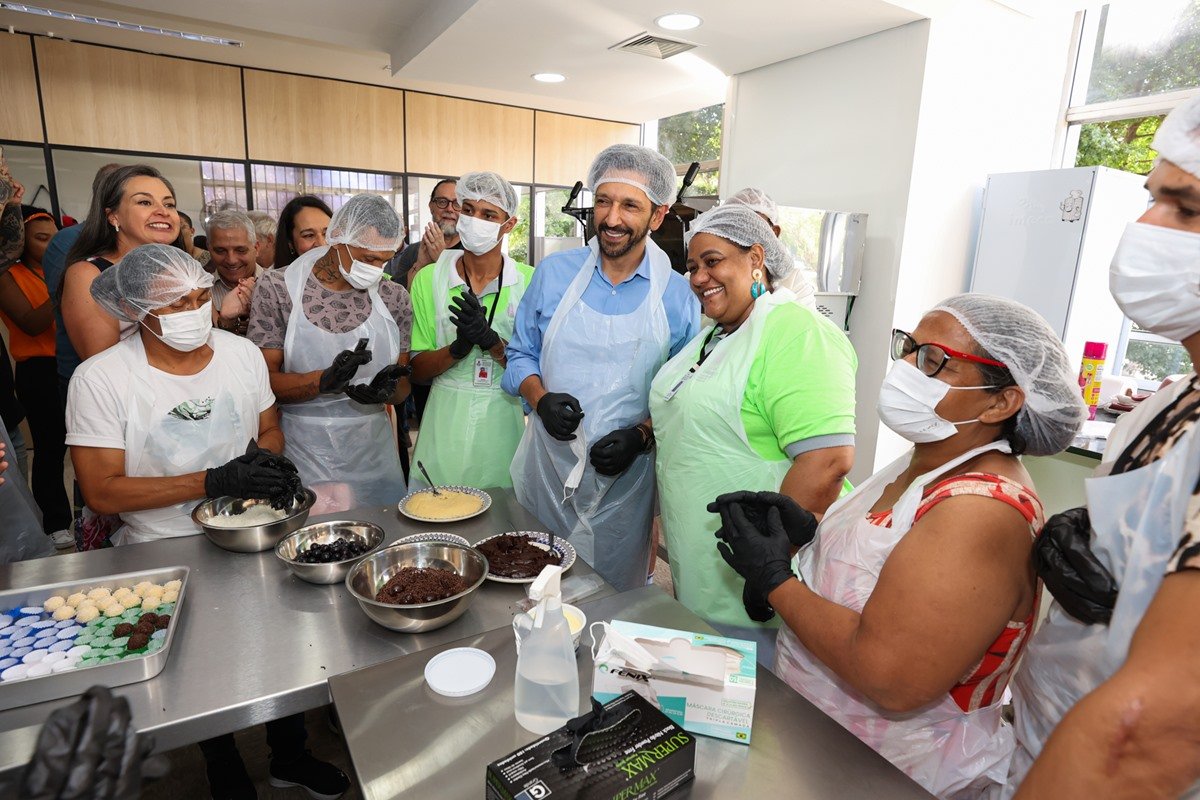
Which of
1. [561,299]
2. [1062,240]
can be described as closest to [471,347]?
[561,299]

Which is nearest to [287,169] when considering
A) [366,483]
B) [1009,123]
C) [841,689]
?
[366,483]

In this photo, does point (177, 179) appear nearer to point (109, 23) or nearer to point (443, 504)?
point (109, 23)

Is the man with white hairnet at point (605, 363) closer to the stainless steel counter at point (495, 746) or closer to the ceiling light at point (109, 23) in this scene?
the stainless steel counter at point (495, 746)

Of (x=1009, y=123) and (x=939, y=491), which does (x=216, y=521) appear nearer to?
(x=939, y=491)

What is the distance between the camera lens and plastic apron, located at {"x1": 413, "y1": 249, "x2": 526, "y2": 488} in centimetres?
240

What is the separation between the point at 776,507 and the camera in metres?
1.33

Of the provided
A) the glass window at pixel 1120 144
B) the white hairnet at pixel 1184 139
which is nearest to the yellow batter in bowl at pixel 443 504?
the white hairnet at pixel 1184 139

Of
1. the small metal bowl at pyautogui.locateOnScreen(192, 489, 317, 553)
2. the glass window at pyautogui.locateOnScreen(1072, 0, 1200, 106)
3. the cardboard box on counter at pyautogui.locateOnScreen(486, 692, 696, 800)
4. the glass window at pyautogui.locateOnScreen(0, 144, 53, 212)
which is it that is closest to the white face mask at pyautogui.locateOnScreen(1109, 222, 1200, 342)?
the cardboard box on counter at pyautogui.locateOnScreen(486, 692, 696, 800)

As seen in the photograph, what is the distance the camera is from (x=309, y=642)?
1206mm

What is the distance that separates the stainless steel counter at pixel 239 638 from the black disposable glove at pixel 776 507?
0.37 meters

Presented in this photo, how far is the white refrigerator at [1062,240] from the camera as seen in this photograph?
124 inches

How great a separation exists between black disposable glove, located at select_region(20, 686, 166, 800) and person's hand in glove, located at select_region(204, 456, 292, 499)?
1.00m

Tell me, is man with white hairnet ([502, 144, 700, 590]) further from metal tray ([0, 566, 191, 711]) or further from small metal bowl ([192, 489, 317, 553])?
metal tray ([0, 566, 191, 711])

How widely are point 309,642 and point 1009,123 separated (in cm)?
438
